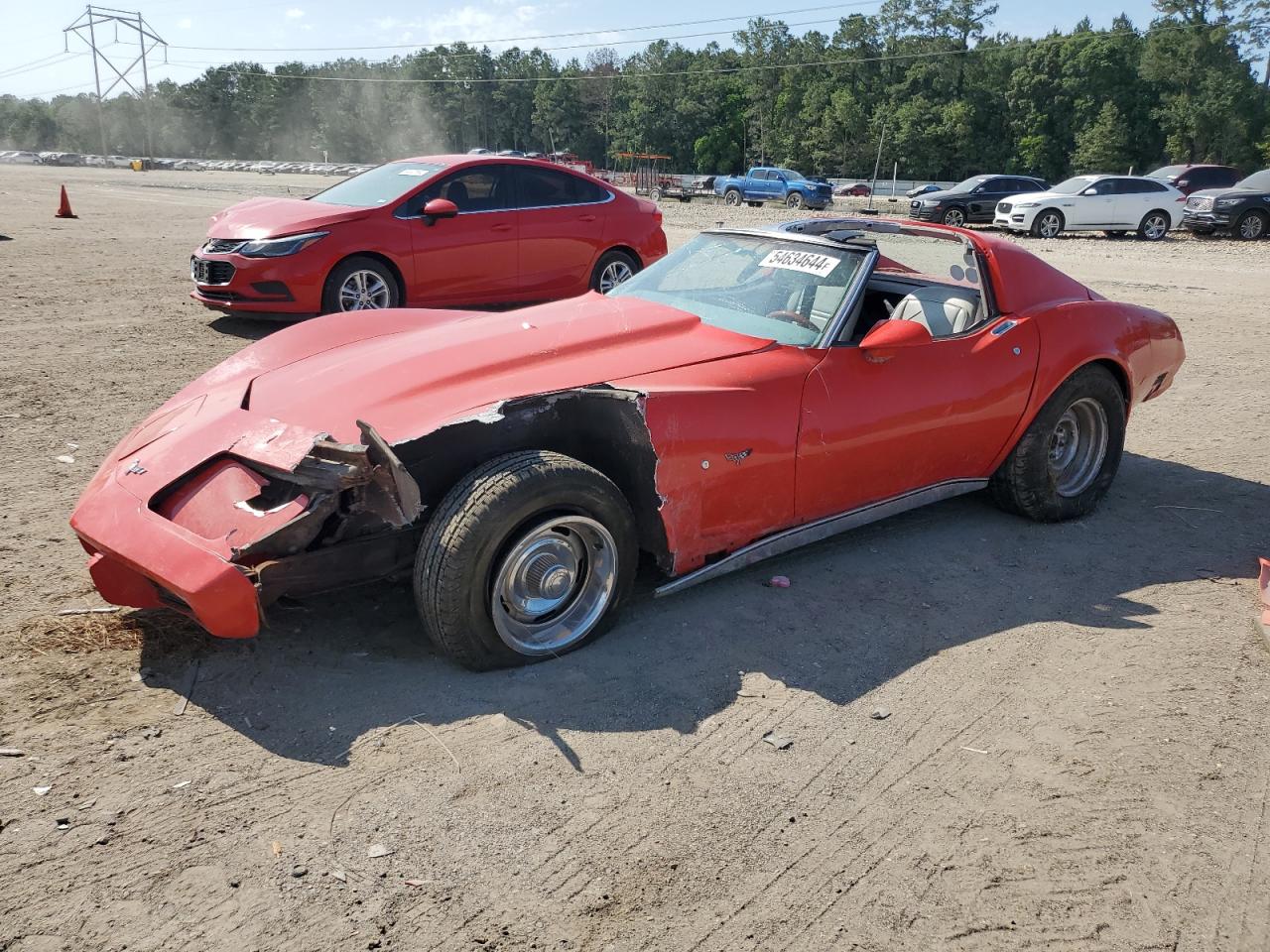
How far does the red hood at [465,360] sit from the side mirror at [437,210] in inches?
171

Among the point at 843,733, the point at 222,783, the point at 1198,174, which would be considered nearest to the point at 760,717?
the point at 843,733

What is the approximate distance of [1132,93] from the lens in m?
65.2

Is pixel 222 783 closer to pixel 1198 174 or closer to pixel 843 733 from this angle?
pixel 843 733

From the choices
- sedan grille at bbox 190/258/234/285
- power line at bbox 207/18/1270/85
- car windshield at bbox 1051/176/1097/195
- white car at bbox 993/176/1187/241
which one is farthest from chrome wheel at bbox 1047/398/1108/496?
power line at bbox 207/18/1270/85

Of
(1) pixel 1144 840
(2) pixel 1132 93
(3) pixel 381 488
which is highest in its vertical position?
(2) pixel 1132 93

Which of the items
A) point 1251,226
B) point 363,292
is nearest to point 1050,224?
point 1251,226

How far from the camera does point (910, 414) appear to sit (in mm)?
4184

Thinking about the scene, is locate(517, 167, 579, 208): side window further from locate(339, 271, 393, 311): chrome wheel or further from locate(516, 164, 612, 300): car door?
locate(339, 271, 393, 311): chrome wheel

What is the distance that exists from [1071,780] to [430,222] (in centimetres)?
727

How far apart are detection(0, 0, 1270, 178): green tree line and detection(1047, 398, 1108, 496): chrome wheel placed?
195ft

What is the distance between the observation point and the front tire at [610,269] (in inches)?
386

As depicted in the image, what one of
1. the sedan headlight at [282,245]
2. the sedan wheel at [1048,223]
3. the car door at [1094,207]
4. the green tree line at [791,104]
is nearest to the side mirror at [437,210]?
the sedan headlight at [282,245]

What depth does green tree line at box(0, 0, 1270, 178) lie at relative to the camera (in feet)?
201

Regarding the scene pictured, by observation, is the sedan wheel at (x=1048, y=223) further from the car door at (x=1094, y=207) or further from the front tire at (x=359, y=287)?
the front tire at (x=359, y=287)
